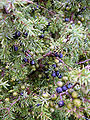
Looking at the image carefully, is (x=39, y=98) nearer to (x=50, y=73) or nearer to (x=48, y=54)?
(x=50, y=73)

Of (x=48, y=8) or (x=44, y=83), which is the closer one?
(x=44, y=83)

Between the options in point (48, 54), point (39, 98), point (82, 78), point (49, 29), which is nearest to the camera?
point (82, 78)

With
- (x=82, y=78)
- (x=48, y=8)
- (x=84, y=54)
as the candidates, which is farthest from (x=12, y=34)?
(x=84, y=54)

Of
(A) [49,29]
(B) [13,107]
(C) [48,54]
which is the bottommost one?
(B) [13,107]

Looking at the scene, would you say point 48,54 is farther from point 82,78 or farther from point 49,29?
point 82,78

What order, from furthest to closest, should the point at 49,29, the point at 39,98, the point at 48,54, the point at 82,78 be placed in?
the point at 49,29
the point at 48,54
the point at 39,98
the point at 82,78

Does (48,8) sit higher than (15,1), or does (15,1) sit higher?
(48,8)
